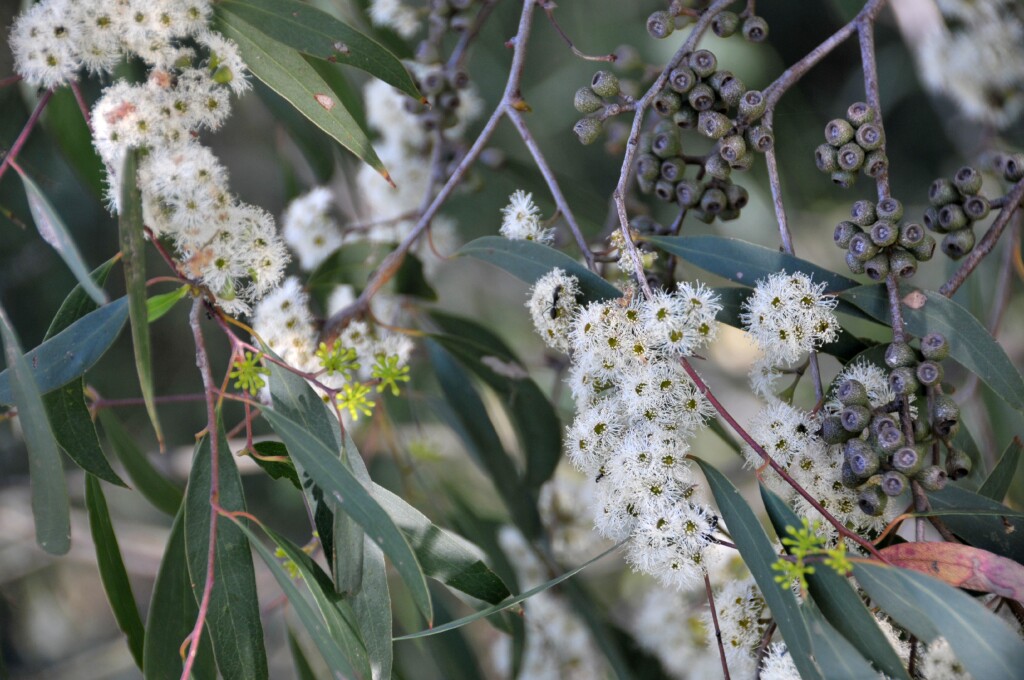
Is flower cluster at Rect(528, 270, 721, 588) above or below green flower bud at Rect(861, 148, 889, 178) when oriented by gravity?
below

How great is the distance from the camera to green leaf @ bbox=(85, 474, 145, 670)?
3.48ft

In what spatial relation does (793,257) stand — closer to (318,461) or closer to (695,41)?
(695,41)

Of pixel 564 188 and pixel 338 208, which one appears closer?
pixel 564 188

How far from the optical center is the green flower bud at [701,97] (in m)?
0.92

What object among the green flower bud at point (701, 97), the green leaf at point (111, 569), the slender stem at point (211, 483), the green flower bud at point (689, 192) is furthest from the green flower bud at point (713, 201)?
the green leaf at point (111, 569)

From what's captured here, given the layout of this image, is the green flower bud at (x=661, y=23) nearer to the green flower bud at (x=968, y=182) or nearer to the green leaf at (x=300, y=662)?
the green flower bud at (x=968, y=182)

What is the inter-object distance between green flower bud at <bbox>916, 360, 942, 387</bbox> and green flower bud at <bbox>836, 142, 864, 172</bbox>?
218 mm

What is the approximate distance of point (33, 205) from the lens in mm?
874

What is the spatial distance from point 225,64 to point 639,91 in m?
0.68

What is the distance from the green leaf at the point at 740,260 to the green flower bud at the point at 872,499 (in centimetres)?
22

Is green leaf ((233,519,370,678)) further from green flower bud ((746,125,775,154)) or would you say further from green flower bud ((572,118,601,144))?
green flower bud ((746,125,775,154))

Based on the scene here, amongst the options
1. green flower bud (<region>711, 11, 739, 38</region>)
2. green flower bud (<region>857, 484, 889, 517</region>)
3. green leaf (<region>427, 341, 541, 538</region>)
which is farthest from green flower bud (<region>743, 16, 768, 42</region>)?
green leaf (<region>427, 341, 541, 538</region>)

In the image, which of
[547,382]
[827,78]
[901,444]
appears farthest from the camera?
[547,382]

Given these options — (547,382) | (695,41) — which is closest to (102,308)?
(695,41)
